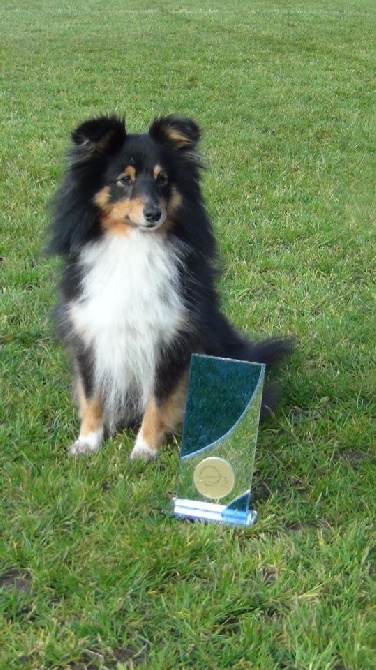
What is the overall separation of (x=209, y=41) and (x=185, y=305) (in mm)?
13464

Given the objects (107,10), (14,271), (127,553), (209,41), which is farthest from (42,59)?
(127,553)

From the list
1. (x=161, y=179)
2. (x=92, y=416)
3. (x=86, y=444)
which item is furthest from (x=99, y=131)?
(x=86, y=444)

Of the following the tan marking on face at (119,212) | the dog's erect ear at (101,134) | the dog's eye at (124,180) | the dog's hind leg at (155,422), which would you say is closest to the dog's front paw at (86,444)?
the dog's hind leg at (155,422)

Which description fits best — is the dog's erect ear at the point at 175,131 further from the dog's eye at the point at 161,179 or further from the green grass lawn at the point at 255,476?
the green grass lawn at the point at 255,476

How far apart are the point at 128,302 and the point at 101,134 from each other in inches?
28.6

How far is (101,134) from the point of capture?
3225mm

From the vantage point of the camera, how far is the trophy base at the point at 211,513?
3098 mm

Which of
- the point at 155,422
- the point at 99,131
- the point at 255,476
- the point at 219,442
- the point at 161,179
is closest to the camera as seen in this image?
the point at 219,442

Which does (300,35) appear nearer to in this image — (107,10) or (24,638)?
(107,10)

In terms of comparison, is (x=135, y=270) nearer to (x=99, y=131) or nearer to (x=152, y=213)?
(x=152, y=213)

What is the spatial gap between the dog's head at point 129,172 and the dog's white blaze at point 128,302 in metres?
0.10

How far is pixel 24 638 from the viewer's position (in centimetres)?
248

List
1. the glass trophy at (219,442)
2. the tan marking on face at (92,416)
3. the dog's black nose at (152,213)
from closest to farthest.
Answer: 1. the glass trophy at (219,442)
2. the dog's black nose at (152,213)
3. the tan marking on face at (92,416)

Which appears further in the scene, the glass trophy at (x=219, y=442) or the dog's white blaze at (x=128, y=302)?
the dog's white blaze at (x=128, y=302)
